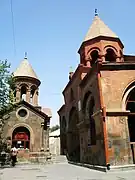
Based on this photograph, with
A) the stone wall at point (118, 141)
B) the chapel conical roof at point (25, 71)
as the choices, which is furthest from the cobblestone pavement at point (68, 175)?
the chapel conical roof at point (25, 71)

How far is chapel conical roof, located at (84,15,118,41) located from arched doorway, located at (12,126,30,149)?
1234cm

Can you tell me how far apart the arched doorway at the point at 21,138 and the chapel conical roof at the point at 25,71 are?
24.1 feet

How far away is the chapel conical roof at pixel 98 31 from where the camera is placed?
1981 cm

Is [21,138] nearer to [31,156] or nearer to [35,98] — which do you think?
[31,156]

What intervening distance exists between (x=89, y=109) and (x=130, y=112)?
3.52m

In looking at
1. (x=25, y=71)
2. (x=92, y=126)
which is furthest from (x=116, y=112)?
(x=25, y=71)

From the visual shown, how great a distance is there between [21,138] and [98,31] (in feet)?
46.6

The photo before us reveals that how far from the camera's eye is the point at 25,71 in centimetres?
2852

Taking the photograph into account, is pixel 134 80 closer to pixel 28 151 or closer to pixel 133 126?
pixel 133 126

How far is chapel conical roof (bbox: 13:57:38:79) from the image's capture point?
27830 mm

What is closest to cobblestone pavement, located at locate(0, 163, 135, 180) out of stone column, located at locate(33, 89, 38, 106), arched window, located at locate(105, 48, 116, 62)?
arched window, located at locate(105, 48, 116, 62)

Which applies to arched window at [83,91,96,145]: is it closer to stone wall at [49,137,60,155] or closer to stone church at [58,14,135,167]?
stone church at [58,14,135,167]

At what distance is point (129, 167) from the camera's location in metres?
11.6

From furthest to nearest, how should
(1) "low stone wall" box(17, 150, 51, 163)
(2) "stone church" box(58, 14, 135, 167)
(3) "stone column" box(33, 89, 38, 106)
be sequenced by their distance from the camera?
(3) "stone column" box(33, 89, 38, 106), (1) "low stone wall" box(17, 150, 51, 163), (2) "stone church" box(58, 14, 135, 167)
